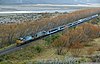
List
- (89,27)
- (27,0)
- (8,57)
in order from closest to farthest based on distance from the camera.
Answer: (8,57) → (89,27) → (27,0)

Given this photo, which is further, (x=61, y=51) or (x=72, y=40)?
(x=72, y=40)

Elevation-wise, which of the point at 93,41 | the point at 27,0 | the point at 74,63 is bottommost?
Answer: the point at 27,0

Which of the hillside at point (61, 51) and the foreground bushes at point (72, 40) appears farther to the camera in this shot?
the foreground bushes at point (72, 40)

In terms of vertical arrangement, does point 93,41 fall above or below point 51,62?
below

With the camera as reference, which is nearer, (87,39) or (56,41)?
(56,41)

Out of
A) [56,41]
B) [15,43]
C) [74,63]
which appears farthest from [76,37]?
[74,63]

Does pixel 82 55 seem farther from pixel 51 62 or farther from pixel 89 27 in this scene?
pixel 89 27

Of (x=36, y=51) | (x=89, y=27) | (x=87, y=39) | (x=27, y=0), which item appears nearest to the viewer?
(x=36, y=51)

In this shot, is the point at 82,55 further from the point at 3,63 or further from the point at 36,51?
the point at 3,63

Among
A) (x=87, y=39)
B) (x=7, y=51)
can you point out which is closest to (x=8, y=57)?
(x=7, y=51)

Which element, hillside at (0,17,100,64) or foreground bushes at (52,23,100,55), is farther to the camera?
foreground bushes at (52,23,100,55)
